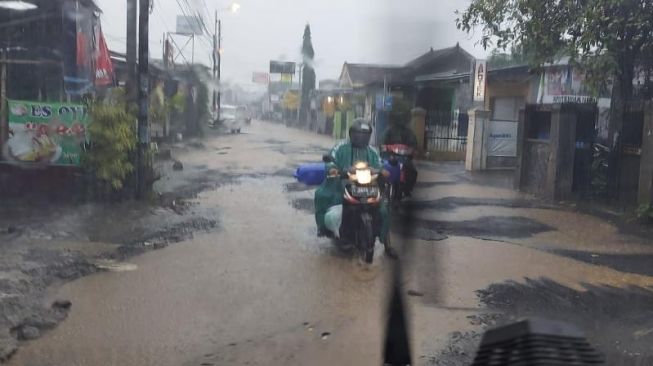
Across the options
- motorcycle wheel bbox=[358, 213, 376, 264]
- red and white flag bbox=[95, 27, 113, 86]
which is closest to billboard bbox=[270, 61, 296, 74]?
red and white flag bbox=[95, 27, 113, 86]

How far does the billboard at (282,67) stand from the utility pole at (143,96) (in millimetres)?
48325

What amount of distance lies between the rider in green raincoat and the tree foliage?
12.0 feet

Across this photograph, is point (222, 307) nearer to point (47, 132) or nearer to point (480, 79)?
point (47, 132)

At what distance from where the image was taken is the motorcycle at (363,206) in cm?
730

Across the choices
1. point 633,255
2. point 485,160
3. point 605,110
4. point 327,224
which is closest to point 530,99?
point 485,160

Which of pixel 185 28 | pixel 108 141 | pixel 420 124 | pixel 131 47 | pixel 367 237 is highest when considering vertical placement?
pixel 185 28

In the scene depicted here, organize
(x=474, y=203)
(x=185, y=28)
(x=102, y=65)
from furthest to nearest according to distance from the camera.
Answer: (x=185, y=28), (x=102, y=65), (x=474, y=203)

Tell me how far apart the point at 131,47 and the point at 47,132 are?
345 cm

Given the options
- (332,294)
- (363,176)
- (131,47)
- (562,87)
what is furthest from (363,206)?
(562,87)

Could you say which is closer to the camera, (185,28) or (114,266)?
(114,266)

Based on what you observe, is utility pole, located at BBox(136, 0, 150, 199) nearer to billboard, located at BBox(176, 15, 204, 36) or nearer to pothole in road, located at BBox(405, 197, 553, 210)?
pothole in road, located at BBox(405, 197, 553, 210)

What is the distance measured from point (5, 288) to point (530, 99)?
650 inches

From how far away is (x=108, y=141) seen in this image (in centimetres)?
1002

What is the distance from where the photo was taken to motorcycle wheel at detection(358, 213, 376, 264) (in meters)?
7.25
